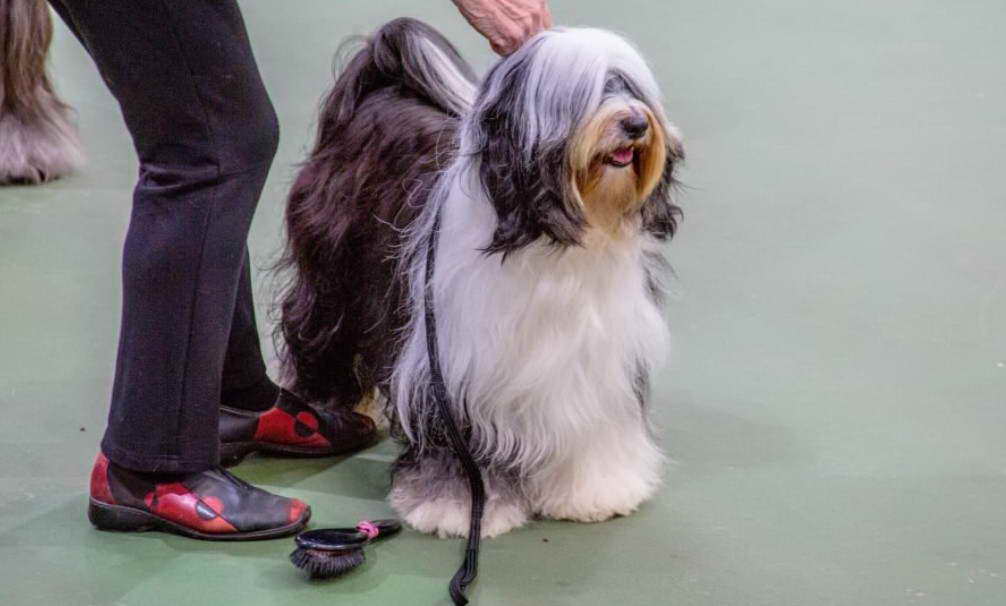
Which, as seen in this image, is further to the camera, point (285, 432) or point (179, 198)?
point (285, 432)

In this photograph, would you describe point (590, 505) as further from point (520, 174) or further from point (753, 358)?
point (753, 358)

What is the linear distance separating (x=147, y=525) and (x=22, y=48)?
2613 mm

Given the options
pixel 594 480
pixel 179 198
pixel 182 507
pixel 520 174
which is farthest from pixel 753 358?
pixel 179 198

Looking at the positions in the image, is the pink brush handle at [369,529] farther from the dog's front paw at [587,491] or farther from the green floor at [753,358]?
the dog's front paw at [587,491]

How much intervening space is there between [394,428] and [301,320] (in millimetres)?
395

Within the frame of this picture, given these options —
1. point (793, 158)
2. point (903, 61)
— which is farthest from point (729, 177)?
point (903, 61)

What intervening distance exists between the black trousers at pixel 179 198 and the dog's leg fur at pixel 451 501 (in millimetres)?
397

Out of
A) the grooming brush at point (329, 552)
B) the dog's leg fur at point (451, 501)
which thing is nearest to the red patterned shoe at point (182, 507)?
the grooming brush at point (329, 552)

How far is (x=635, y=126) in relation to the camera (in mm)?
2510

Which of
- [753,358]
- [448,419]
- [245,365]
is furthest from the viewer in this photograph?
[753,358]

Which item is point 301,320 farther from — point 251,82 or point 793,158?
point 793,158

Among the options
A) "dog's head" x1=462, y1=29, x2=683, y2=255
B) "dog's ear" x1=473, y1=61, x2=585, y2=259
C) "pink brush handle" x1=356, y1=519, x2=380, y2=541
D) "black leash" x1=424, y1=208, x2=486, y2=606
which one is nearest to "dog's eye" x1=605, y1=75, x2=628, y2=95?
"dog's head" x1=462, y1=29, x2=683, y2=255

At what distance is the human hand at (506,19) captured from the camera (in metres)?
2.53

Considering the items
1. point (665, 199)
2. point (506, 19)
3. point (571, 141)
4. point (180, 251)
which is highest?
point (506, 19)
